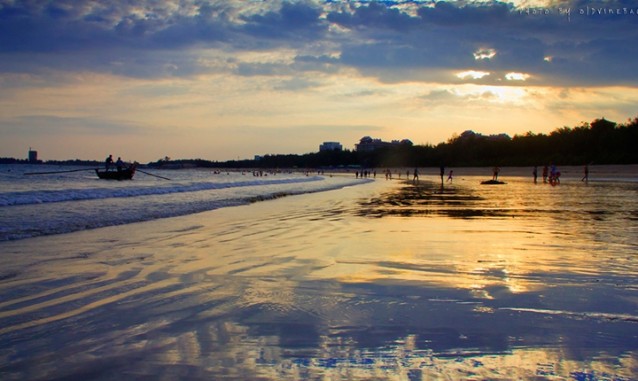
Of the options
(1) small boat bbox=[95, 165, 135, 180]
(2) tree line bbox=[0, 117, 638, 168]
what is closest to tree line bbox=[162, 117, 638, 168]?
(2) tree line bbox=[0, 117, 638, 168]

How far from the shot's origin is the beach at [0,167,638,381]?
9.27ft

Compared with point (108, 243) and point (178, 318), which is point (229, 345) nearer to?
point (178, 318)

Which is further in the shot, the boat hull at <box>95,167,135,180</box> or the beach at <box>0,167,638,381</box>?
the boat hull at <box>95,167,135,180</box>

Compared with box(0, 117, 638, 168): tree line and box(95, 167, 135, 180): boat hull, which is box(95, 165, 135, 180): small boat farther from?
box(0, 117, 638, 168): tree line

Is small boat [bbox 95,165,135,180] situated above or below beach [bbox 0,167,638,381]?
above

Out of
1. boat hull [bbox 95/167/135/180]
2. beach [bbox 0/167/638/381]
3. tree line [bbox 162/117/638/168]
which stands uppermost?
tree line [bbox 162/117/638/168]

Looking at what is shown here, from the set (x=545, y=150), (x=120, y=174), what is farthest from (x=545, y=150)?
(x=120, y=174)

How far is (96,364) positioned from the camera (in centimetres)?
284

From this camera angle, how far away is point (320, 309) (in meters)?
4.02

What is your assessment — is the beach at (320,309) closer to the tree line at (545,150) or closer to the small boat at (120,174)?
the small boat at (120,174)

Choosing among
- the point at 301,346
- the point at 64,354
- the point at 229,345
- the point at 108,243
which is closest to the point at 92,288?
the point at 64,354

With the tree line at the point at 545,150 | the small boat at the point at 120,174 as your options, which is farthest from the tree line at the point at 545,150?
the small boat at the point at 120,174

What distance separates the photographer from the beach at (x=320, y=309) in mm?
2826

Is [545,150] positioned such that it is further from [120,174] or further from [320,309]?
[320,309]
